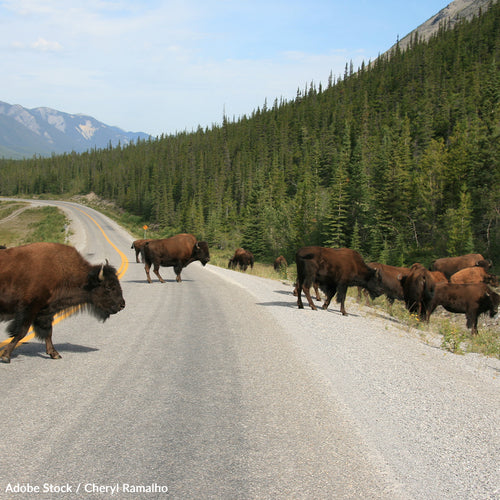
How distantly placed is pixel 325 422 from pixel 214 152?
135 meters

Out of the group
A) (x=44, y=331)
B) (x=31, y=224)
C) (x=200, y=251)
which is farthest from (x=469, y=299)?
(x=31, y=224)

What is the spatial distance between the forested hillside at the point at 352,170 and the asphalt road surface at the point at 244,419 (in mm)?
39063

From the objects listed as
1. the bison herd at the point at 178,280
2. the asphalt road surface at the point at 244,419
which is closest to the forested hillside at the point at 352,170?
the bison herd at the point at 178,280

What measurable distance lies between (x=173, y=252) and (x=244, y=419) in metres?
15.5

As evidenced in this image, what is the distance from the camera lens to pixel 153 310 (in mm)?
11164

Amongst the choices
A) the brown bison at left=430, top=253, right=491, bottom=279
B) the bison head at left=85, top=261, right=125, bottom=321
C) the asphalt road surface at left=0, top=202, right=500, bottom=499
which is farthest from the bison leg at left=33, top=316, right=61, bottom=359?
the brown bison at left=430, top=253, right=491, bottom=279

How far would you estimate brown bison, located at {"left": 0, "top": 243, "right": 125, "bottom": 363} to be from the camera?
5965mm

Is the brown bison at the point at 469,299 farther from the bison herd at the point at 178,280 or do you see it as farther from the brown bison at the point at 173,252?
the brown bison at the point at 173,252

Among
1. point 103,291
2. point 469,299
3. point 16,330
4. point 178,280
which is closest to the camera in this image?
point 16,330

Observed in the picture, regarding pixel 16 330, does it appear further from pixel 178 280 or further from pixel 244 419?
pixel 178 280

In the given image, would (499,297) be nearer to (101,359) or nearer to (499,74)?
(101,359)

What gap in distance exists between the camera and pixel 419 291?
14.8 metres

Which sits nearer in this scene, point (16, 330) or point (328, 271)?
point (16, 330)

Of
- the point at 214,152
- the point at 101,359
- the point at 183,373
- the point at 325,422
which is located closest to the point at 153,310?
the point at 101,359
